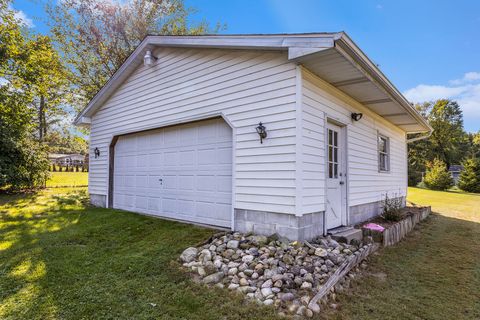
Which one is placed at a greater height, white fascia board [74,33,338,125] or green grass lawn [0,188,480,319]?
white fascia board [74,33,338,125]

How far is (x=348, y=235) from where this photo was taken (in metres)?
4.61

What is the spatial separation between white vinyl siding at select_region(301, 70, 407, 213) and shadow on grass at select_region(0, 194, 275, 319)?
214 cm

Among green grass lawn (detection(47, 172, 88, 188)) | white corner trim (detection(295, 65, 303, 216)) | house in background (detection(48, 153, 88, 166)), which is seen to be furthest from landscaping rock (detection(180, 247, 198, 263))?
house in background (detection(48, 153, 88, 166))

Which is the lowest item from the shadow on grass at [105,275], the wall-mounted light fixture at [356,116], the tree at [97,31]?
the shadow on grass at [105,275]

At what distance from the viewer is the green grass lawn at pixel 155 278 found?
277 centimetres

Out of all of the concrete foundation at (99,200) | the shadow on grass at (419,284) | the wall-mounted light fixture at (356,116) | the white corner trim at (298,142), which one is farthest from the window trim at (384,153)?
the concrete foundation at (99,200)

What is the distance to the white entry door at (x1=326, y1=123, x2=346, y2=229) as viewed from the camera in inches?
203

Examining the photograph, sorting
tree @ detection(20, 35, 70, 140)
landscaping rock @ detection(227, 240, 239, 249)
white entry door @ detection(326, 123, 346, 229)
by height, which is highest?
tree @ detection(20, 35, 70, 140)

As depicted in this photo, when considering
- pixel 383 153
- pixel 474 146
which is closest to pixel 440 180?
pixel 383 153

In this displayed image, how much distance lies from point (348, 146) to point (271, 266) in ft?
11.1

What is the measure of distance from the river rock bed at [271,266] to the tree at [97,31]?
13430 millimetres

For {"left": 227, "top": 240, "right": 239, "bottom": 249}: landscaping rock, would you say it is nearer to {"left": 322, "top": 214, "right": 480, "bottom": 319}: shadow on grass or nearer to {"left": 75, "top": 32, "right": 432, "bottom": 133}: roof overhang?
{"left": 322, "top": 214, "right": 480, "bottom": 319}: shadow on grass

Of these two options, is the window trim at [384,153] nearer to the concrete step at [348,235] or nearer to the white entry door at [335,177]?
the white entry door at [335,177]

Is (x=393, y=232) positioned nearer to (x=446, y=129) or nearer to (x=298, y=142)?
(x=298, y=142)
